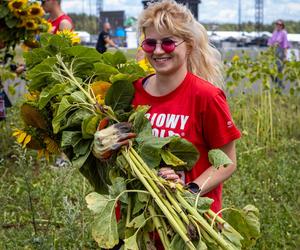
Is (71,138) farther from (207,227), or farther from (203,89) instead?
(207,227)

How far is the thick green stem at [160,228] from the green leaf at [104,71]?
29.4 inches

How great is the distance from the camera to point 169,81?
2.46m

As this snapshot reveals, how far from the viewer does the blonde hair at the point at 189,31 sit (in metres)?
2.42

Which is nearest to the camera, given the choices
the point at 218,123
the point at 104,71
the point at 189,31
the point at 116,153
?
the point at 116,153

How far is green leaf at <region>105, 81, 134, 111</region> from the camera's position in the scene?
2.50 m

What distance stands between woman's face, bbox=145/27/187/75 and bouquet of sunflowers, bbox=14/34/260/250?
17 cm

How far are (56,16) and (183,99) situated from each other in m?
3.69

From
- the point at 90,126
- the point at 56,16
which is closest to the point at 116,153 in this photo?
the point at 90,126

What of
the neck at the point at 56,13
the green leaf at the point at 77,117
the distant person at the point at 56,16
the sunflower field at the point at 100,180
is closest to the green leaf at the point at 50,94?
the sunflower field at the point at 100,180

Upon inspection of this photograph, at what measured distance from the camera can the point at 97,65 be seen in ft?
8.62

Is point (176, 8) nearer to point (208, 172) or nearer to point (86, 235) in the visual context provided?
point (208, 172)

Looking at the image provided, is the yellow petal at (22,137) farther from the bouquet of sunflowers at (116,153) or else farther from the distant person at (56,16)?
the distant person at (56,16)

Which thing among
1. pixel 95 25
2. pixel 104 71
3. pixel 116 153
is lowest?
pixel 95 25

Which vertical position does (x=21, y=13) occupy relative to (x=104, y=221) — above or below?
above
